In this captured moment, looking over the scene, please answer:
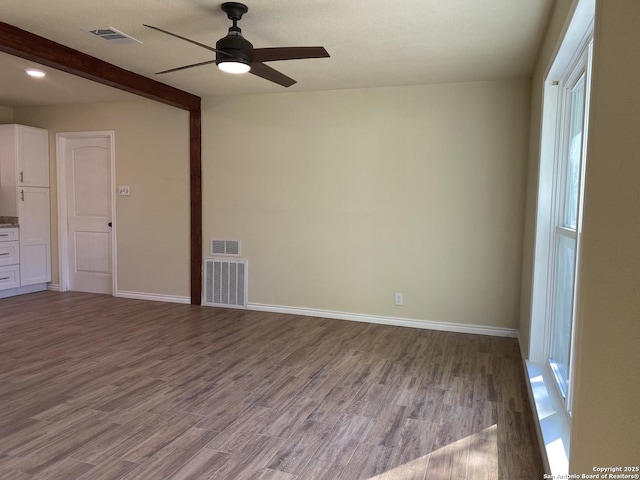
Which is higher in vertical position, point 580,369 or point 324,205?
point 324,205

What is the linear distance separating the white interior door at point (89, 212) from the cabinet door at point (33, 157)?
26 centimetres

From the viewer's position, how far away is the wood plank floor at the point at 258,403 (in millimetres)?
2248

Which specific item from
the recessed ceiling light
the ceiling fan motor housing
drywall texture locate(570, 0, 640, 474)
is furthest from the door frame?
drywall texture locate(570, 0, 640, 474)

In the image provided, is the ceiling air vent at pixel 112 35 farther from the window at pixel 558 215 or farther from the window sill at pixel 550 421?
the window sill at pixel 550 421

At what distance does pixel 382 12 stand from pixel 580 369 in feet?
7.82

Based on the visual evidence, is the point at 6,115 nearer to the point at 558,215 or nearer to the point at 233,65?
the point at 233,65

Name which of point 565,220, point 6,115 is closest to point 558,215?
point 565,220

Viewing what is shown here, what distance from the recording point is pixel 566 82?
114 inches

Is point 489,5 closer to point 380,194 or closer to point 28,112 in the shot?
point 380,194

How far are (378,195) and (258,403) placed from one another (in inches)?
103

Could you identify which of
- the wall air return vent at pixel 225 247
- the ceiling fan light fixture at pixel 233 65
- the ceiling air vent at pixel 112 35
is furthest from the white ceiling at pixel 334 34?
the wall air return vent at pixel 225 247

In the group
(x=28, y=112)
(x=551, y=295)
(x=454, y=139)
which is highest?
(x=28, y=112)

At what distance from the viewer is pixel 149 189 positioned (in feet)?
19.0

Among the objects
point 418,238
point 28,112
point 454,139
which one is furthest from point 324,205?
point 28,112
